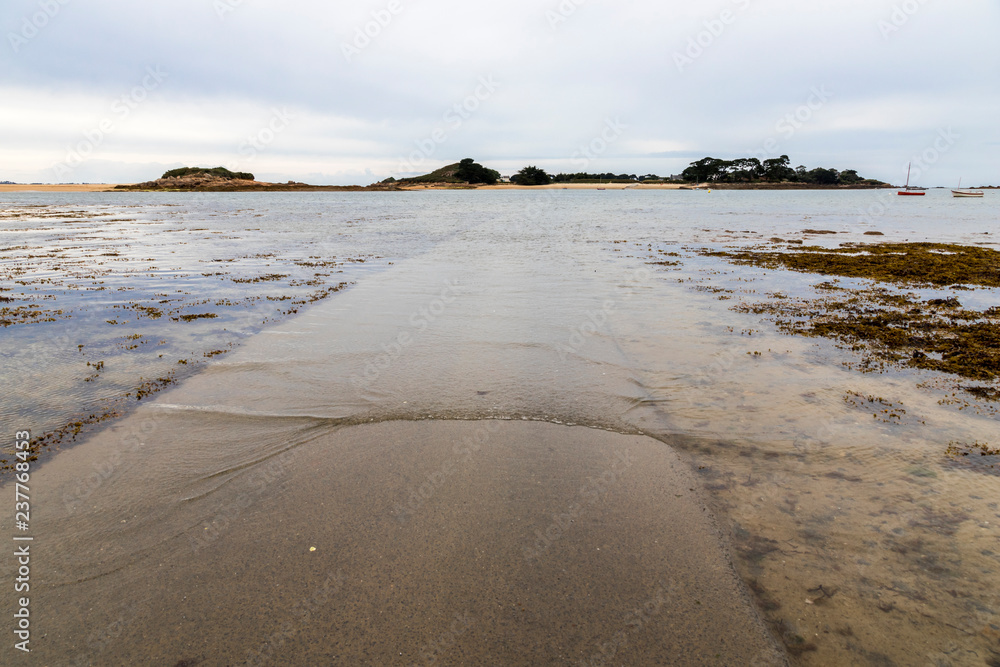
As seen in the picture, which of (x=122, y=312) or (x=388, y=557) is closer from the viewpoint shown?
(x=388, y=557)

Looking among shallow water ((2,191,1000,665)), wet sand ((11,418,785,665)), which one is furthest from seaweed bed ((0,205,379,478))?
wet sand ((11,418,785,665))

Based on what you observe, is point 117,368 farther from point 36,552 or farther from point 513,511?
point 513,511

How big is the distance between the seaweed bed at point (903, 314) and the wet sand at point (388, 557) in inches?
268

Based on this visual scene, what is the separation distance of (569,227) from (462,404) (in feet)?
117

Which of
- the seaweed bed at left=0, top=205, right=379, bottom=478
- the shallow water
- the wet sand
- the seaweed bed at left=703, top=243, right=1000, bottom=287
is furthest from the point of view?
the seaweed bed at left=703, top=243, right=1000, bottom=287

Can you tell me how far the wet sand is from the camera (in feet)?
11.4

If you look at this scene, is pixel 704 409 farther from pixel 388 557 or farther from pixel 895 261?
pixel 895 261

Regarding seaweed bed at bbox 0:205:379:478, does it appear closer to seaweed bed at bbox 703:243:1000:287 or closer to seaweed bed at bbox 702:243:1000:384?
seaweed bed at bbox 702:243:1000:384

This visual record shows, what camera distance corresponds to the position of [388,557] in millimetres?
4262

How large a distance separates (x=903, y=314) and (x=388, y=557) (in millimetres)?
13900

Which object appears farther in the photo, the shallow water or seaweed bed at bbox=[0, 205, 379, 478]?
seaweed bed at bbox=[0, 205, 379, 478]

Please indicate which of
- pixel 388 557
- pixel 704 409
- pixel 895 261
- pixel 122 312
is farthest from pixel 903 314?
pixel 122 312

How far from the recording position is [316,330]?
1144cm

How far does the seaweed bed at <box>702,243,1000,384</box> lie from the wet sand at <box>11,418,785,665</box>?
6801 mm
